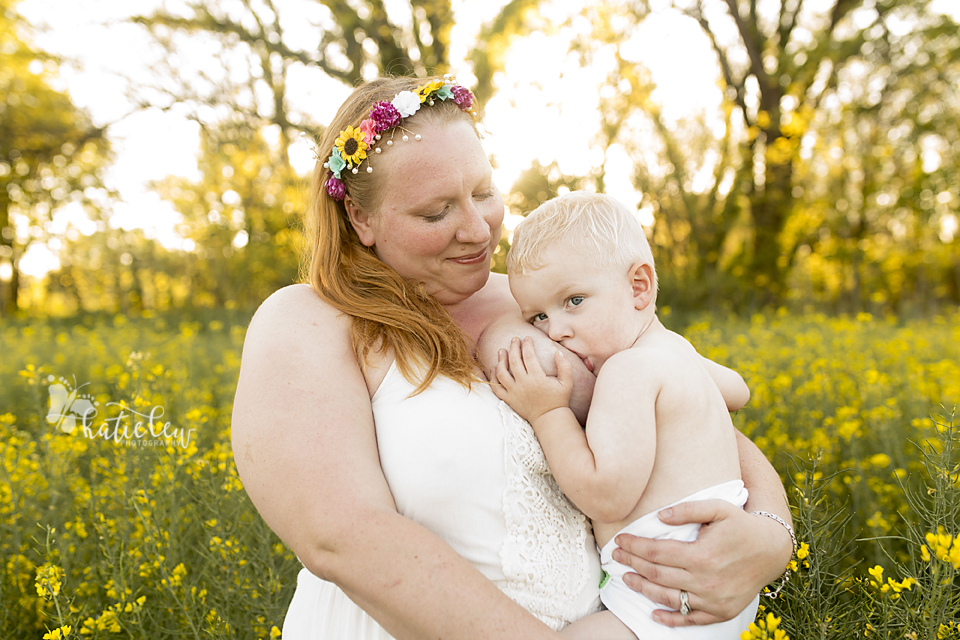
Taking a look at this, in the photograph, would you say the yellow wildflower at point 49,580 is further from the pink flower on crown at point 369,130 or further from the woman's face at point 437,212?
the pink flower on crown at point 369,130

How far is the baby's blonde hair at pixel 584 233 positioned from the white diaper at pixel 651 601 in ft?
1.90

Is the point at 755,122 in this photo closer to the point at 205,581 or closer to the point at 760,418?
the point at 760,418

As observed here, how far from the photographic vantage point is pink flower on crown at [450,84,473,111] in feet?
5.72

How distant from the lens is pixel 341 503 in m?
1.15

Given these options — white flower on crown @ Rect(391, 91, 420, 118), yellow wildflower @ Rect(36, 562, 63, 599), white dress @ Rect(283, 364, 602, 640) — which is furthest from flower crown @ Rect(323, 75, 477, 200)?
yellow wildflower @ Rect(36, 562, 63, 599)

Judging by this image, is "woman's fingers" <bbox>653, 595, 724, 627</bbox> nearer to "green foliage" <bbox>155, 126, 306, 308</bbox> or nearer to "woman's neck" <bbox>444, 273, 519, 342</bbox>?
"woman's neck" <bbox>444, 273, 519, 342</bbox>

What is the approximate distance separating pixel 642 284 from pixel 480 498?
0.71 metres

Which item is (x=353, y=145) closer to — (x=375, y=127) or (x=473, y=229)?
(x=375, y=127)

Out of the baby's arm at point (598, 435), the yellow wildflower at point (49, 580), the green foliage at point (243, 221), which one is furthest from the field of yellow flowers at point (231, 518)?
the green foliage at point (243, 221)

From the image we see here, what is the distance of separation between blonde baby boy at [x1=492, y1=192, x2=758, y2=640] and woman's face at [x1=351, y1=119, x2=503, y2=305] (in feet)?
0.47

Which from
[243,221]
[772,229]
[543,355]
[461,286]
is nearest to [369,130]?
[461,286]

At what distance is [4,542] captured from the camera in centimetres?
244

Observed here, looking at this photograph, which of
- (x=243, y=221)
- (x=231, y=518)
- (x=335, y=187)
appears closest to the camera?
(x=335, y=187)

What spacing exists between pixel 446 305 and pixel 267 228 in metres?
11.3
